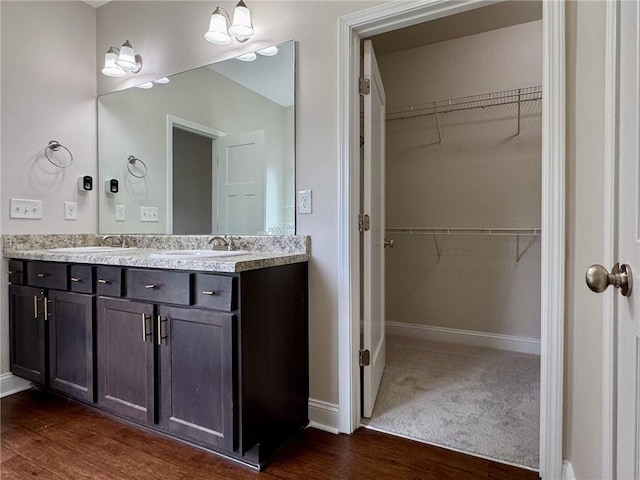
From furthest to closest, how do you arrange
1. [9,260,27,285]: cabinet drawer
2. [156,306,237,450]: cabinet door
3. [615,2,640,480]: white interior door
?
[9,260,27,285]: cabinet drawer, [156,306,237,450]: cabinet door, [615,2,640,480]: white interior door

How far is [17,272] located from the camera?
218 centimetres

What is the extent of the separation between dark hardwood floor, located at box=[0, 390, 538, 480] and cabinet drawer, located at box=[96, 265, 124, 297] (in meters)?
0.69

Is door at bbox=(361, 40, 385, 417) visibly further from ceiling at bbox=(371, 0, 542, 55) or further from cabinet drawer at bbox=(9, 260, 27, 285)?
cabinet drawer at bbox=(9, 260, 27, 285)

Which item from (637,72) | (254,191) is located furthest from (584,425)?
(254,191)

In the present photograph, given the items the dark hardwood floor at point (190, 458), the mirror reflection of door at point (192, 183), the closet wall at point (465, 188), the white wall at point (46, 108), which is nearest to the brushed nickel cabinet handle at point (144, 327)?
the dark hardwood floor at point (190, 458)

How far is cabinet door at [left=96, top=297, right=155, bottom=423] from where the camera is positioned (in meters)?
1.65

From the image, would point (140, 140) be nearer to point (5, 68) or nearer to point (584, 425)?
point (5, 68)

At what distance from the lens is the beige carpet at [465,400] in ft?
5.64

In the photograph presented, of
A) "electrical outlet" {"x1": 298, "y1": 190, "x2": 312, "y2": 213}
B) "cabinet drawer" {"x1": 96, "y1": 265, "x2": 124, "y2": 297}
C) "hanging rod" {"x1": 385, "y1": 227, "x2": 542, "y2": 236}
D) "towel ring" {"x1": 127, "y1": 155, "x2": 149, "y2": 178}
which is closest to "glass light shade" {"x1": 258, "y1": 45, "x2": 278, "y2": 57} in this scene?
"electrical outlet" {"x1": 298, "y1": 190, "x2": 312, "y2": 213}

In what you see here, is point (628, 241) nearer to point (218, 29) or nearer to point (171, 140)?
point (218, 29)

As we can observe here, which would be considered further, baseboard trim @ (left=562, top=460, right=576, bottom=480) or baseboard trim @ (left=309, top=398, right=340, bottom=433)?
baseboard trim @ (left=309, top=398, right=340, bottom=433)

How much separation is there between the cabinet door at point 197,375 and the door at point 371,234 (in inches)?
29.9

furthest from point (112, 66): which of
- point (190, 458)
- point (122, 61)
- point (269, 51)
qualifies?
point (190, 458)

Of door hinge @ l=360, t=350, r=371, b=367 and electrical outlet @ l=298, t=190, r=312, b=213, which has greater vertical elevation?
electrical outlet @ l=298, t=190, r=312, b=213
